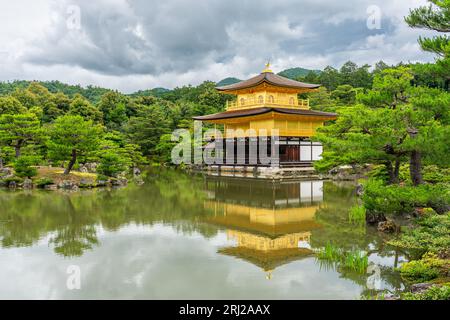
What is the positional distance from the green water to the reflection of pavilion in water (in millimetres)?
32

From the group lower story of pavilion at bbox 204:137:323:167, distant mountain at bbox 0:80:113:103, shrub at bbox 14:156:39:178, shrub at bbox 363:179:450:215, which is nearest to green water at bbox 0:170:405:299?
shrub at bbox 363:179:450:215

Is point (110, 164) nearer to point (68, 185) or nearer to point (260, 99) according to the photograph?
point (68, 185)

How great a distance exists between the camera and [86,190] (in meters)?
17.1

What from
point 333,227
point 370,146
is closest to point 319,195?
point 333,227

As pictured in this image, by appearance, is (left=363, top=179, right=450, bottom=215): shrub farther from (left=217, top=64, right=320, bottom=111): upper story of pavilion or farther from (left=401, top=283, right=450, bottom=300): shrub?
(left=217, top=64, right=320, bottom=111): upper story of pavilion

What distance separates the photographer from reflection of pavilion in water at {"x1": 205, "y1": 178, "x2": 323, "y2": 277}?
24.3ft

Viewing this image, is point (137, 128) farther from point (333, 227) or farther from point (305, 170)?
point (333, 227)

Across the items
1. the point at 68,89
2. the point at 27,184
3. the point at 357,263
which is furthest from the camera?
the point at 68,89

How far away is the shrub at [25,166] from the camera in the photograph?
17.8 m

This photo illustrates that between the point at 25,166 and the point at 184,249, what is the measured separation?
13.8 m

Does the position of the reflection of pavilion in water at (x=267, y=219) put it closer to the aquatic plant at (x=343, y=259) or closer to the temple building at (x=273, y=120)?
the aquatic plant at (x=343, y=259)

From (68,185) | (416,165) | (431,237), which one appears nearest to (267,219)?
(431,237)

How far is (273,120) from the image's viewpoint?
24188mm

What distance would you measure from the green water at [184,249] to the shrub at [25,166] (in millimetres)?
4081
